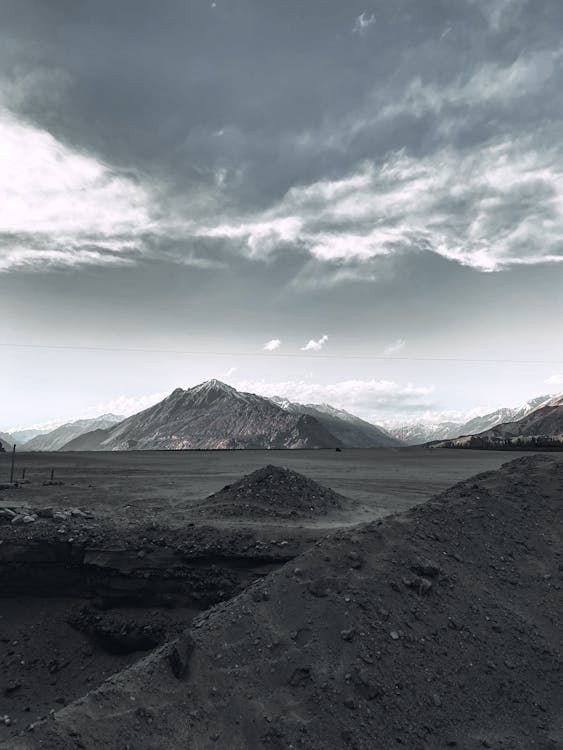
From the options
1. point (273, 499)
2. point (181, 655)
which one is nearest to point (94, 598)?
point (181, 655)

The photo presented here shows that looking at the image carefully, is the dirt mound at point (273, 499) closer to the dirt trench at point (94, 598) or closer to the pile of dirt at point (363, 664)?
the dirt trench at point (94, 598)

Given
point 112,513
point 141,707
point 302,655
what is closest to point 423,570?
point 302,655

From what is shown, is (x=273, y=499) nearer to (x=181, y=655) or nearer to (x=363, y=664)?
(x=181, y=655)

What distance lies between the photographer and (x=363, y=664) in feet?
24.2

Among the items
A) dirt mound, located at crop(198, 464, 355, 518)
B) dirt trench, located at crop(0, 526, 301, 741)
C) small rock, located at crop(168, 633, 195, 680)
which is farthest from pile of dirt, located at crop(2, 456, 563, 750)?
dirt mound, located at crop(198, 464, 355, 518)

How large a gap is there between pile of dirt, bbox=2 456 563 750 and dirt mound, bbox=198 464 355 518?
830 centimetres

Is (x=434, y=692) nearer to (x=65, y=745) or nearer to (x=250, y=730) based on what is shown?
(x=250, y=730)

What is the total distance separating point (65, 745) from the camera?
566 centimetres

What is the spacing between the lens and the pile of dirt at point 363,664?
21.4 feet

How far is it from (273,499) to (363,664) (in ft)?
39.6

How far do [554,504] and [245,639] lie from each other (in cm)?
991

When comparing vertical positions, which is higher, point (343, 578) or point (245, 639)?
point (343, 578)

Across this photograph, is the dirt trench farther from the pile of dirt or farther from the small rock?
the small rock

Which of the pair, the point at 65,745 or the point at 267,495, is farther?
the point at 267,495
